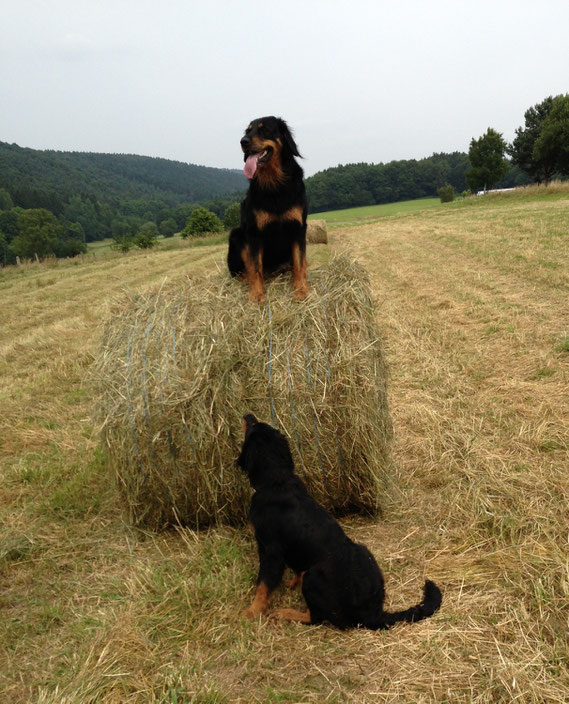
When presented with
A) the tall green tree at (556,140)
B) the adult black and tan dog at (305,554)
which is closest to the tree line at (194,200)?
the tall green tree at (556,140)

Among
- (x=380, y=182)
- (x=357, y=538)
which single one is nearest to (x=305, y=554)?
(x=357, y=538)

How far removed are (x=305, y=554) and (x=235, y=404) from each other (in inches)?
40.3

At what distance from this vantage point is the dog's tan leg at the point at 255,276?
11.5 ft

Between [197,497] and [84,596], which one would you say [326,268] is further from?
[84,596]

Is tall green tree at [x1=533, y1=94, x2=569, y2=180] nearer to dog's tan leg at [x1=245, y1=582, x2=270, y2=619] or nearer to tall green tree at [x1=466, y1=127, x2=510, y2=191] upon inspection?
tall green tree at [x1=466, y1=127, x2=510, y2=191]

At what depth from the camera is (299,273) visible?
3578 millimetres

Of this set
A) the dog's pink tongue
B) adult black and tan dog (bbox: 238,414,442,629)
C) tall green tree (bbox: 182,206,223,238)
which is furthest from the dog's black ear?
tall green tree (bbox: 182,206,223,238)

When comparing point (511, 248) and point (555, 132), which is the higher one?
point (555, 132)

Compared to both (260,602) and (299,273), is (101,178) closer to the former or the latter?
(299,273)

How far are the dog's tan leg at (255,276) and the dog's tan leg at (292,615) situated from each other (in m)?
2.07

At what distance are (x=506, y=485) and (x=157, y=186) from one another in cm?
15033

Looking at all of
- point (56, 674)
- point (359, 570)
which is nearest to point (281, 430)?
point (359, 570)

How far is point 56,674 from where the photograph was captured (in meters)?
2.19

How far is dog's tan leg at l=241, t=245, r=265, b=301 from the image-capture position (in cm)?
351
